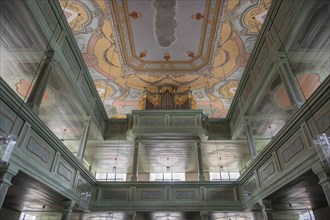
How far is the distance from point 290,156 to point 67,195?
5.87m

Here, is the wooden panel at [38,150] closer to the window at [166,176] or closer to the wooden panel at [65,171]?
the wooden panel at [65,171]

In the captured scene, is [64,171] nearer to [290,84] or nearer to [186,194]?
[186,194]

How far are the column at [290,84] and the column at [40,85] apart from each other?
20.0 ft

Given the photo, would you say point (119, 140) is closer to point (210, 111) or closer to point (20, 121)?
point (210, 111)

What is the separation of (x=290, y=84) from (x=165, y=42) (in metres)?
4.75

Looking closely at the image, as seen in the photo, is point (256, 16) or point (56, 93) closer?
point (256, 16)

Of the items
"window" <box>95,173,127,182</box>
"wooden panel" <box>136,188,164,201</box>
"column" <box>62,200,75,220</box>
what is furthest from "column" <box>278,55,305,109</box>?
"window" <box>95,173,127,182</box>

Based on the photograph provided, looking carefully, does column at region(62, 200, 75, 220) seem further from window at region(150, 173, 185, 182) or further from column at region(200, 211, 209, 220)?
window at region(150, 173, 185, 182)

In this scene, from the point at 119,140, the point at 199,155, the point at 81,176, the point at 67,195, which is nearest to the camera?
the point at 67,195

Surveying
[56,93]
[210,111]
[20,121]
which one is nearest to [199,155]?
[210,111]

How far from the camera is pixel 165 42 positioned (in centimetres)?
888

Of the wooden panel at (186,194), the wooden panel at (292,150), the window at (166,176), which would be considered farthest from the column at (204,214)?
the window at (166,176)

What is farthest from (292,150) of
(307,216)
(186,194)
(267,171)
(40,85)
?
(307,216)

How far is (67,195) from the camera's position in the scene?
6535 mm
